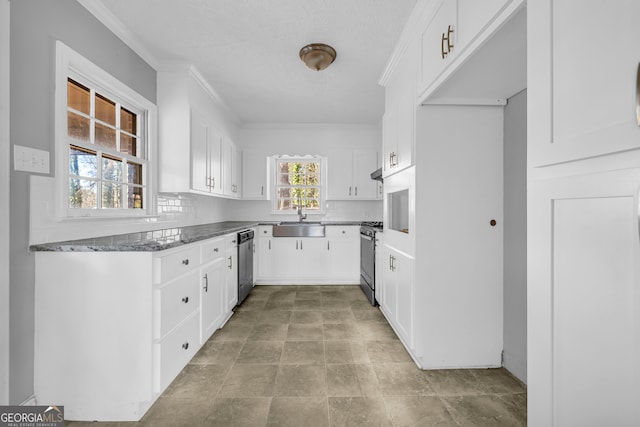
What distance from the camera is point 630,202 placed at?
649 millimetres

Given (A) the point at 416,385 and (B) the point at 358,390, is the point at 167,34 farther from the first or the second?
(A) the point at 416,385

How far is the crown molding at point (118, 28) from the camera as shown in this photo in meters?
1.90

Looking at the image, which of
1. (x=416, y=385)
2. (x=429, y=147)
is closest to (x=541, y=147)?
(x=429, y=147)

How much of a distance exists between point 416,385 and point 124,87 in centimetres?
304

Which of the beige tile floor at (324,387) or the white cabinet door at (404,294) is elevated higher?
the white cabinet door at (404,294)

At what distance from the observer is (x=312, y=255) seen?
4.19m

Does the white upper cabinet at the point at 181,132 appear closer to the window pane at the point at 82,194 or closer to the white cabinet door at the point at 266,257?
the window pane at the point at 82,194

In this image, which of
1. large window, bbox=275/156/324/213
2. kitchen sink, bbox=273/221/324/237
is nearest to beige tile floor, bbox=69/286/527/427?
kitchen sink, bbox=273/221/324/237

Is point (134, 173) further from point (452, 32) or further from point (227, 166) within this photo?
point (452, 32)

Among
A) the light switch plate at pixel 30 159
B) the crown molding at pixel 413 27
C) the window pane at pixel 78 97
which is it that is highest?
the crown molding at pixel 413 27

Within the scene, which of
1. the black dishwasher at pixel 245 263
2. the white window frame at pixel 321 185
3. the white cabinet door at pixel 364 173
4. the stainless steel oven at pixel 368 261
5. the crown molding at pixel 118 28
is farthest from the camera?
the white window frame at pixel 321 185

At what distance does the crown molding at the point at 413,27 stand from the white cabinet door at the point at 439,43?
0.18ft

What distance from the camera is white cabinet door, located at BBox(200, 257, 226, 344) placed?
224 cm
